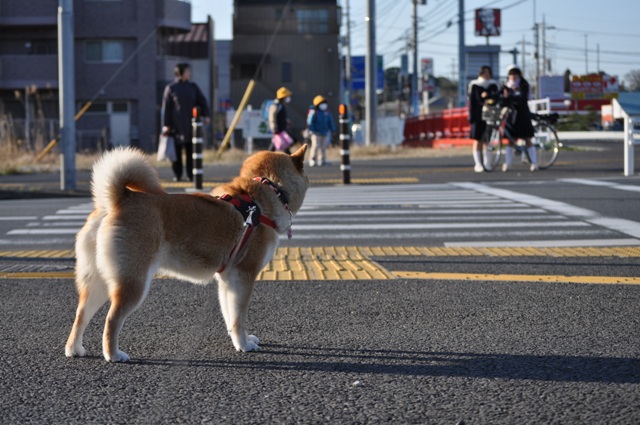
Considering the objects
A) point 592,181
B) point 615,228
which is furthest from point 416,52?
point 615,228

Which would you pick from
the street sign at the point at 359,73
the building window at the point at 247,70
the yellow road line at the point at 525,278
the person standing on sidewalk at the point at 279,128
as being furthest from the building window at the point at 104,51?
the yellow road line at the point at 525,278

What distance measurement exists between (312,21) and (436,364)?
57.8 meters

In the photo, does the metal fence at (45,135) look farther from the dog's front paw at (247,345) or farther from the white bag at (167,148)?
the dog's front paw at (247,345)

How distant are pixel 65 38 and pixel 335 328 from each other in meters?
11.1

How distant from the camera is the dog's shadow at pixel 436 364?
398cm

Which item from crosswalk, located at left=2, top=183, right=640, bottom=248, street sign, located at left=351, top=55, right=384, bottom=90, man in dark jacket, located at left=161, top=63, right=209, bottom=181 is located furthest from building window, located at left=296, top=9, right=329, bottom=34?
crosswalk, located at left=2, top=183, right=640, bottom=248

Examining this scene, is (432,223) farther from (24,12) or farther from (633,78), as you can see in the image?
(633,78)

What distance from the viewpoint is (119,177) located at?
13.7 feet

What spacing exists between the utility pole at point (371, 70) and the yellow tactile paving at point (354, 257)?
22.8 m

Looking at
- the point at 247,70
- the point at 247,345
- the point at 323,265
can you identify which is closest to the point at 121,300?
the point at 247,345

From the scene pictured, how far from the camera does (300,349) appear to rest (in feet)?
14.9

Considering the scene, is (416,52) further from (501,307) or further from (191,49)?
(501,307)

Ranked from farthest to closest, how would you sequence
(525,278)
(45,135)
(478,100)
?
(45,135) → (478,100) → (525,278)

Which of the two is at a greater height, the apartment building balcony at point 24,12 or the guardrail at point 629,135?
the apartment building balcony at point 24,12
